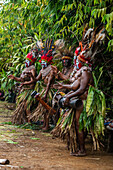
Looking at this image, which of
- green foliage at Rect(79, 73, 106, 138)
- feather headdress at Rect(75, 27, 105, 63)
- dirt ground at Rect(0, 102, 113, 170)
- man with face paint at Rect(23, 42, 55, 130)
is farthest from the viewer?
man with face paint at Rect(23, 42, 55, 130)

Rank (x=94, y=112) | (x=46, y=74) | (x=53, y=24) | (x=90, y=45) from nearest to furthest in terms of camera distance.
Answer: (x=94, y=112) → (x=90, y=45) → (x=46, y=74) → (x=53, y=24)

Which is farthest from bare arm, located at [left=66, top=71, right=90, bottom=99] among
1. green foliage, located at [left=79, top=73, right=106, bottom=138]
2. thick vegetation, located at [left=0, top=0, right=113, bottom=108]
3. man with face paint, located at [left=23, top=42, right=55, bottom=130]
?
man with face paint, located at [left=23, top=42, right=55, bottom=130]

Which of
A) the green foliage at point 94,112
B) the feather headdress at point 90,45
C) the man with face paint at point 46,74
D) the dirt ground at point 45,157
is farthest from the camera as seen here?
the man with face paint at point 46,74

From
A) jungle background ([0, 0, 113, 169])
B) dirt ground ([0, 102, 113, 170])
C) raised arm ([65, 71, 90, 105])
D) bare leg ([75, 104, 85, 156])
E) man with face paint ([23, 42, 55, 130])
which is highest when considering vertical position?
jungle background ([0, 0, 113, 169])

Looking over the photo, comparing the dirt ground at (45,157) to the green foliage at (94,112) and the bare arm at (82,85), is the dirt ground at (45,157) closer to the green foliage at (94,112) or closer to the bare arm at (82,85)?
the green foliage at (94,112)

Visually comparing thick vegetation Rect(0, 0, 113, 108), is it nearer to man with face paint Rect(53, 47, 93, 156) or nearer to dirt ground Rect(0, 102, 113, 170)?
man with face paint Rect(53, 47, 93, 156)

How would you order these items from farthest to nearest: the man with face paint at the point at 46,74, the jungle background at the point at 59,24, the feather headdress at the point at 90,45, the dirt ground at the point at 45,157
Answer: the man with face paint at the point at 46,74
the jungle background at the point at 59,24
the feather headdress at the point at 90,45
the dirt ground at the point at 45,157

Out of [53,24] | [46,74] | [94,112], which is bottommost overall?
[94,112]

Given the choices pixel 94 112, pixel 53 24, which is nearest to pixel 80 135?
pixel 94 112

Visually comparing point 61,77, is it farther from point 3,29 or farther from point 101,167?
point 3,29

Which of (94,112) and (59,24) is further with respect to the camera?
(59,24)

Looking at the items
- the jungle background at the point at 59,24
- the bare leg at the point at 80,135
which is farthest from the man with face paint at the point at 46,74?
the bare leg at the point at 80,135

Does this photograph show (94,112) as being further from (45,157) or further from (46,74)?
(46,74)

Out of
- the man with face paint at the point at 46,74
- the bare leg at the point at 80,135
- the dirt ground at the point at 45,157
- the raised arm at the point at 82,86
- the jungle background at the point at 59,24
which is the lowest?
the dirt ground at the point at 45,157
